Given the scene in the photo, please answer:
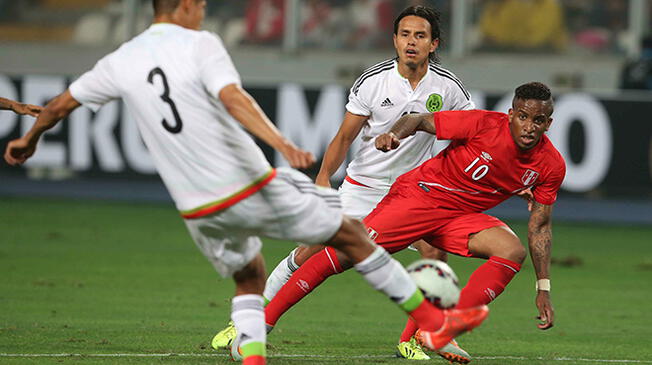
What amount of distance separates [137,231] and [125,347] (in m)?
6.59

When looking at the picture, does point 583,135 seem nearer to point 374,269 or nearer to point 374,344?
point 374,344

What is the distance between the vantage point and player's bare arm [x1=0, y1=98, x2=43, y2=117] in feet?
19.6

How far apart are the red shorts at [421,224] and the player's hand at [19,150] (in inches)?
82.6

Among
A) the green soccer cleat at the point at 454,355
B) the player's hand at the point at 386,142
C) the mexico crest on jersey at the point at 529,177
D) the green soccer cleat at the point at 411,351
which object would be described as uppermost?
the player's hand at the point at 386,142

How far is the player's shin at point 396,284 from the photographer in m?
5.29

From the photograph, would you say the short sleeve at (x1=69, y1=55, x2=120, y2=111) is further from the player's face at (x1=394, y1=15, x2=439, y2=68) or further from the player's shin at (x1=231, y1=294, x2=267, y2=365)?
the player's face at (x1=394, y1=15, x2=439, y2=68)

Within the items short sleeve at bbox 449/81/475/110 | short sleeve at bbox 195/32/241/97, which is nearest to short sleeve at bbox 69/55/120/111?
short sleeve at bbox 195/32/241/97

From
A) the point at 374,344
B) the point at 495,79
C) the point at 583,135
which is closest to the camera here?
the point at 374,344

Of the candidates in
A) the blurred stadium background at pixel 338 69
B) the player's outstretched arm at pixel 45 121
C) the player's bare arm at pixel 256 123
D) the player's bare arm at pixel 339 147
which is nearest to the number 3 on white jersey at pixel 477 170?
the player's bare arm at pixel 339 147

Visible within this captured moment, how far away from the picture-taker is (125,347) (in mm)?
6852

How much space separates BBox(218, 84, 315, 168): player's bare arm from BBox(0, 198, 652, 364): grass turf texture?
1.95 m

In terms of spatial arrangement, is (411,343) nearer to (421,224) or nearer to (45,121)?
(421,224)

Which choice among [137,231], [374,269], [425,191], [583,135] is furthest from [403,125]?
[583,135]

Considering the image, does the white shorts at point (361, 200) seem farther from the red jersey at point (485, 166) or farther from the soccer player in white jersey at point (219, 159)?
the soccer player in white jersey at point (219, 159)
